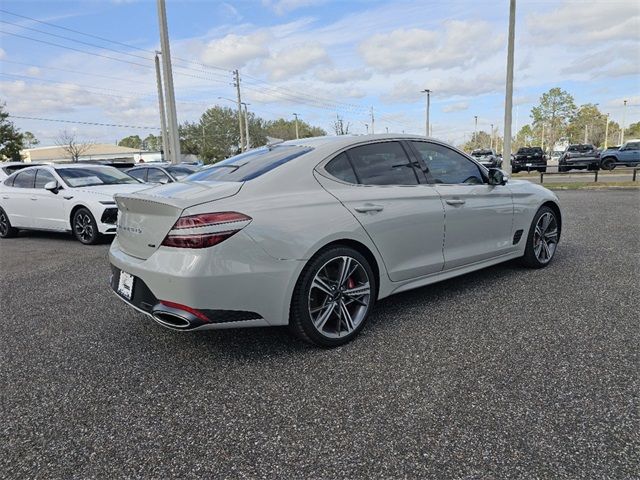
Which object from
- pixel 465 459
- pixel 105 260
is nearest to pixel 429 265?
pixel 465 459

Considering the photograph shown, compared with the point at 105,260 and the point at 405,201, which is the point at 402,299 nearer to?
the point at 405,201

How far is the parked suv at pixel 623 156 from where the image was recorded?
80.0 ft

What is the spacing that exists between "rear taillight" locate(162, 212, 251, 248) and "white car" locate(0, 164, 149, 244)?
5247 millimetres

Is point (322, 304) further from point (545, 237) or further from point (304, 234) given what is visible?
point (545, 237)

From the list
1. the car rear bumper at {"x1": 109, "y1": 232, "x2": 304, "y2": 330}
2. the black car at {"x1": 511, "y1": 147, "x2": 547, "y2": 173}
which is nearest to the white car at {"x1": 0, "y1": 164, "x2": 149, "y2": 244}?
the car rear bumper at {"x1": 109, "y1": 232, "x2": 304, "y2": 330}

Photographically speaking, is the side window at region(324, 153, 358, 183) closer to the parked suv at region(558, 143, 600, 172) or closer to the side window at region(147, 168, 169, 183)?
the side window at region(147, 168, 169, 183)

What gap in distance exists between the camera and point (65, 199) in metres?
7.81

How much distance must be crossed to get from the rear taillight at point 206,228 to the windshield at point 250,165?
45cm

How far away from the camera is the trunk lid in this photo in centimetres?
278

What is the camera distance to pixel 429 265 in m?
3.73

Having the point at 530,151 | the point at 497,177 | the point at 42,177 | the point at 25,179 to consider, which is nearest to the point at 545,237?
the point at 497,177

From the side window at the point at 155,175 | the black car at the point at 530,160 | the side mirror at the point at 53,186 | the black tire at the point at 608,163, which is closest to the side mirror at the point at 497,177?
the side mirror at the point at 53,186

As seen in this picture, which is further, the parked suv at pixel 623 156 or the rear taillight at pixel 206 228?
the parked suv at pixel 623 156

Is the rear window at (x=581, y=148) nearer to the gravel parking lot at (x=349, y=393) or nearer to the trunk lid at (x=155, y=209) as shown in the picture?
the gravel parking lot at (x=349, y=393)
